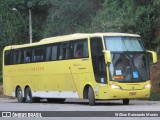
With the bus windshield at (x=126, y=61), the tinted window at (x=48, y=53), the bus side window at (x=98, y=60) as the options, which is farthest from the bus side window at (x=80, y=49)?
the tinted window at (x=48, y=53)

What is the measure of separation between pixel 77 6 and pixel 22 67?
60.1 ft

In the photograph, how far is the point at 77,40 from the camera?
90.6ft

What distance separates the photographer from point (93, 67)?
26.2 metres

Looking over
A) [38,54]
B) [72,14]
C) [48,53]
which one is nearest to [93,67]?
[48,53]

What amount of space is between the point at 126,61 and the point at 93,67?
1.72 m

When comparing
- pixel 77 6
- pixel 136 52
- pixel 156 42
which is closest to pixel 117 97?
pixel 136 52

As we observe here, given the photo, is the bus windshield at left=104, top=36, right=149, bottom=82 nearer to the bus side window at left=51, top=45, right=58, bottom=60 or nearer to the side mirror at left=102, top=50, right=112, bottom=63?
the side mirror at left=102, top=50, right=112, bottom=63

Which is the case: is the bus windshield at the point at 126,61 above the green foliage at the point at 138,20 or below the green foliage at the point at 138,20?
below

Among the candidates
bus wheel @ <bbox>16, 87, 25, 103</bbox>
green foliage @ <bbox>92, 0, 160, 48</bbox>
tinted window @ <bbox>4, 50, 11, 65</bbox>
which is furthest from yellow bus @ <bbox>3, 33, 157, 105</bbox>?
green foliage @ <bbox>92, 0, 160, 48</bbox>

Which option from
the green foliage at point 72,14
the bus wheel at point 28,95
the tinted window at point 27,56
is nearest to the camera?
the tinted window at point 27,56

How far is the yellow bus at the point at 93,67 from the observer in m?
25.6

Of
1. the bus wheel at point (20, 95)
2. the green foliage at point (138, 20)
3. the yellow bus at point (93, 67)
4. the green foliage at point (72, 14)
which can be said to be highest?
the green foliage at point (72, 14)

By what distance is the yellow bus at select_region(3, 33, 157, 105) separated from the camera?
84.1ft

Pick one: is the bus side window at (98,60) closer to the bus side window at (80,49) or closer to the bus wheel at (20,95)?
the bus side window at (80,49)
